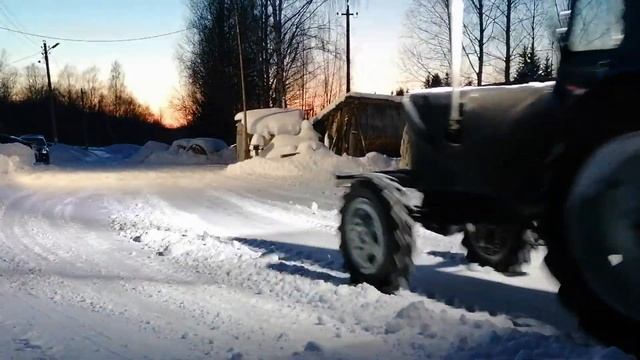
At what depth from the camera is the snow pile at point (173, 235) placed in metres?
7.64

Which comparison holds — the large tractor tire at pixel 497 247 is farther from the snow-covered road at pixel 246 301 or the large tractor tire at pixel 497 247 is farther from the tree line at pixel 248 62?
the tree line at pixel 248 62

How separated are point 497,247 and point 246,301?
2365mm

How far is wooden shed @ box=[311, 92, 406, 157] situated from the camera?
26.8 metres

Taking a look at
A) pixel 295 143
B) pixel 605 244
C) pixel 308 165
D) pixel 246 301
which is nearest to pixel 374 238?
pixel 246 301

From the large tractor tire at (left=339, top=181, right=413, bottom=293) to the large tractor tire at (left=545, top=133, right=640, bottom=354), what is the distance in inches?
66.2

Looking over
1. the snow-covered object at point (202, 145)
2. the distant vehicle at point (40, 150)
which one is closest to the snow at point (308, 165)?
the distant vehicle at point (40, 150)

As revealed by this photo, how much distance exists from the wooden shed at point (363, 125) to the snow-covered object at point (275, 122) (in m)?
1.35

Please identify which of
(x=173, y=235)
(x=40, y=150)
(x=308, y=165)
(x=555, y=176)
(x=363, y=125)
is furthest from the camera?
(x=40, y=150)

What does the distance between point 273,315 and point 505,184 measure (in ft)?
6.47

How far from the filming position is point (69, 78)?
121 metres

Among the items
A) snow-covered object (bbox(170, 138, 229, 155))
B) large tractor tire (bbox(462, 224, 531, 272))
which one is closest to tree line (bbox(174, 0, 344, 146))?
snow-covered object (bbox(170, 138, 229, 155))

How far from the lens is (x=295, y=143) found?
26.2 meters

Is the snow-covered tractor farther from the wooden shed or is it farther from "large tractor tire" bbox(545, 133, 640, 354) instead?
the wooden shed

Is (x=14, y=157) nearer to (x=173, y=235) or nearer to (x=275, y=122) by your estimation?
(x=275, y=122)
